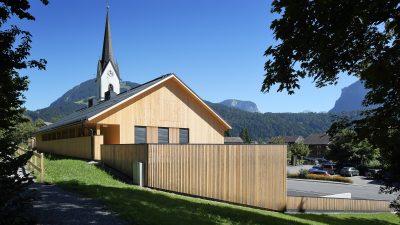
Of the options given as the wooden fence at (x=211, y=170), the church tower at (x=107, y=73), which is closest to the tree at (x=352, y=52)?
the wooden fence at (x=211, y=170)

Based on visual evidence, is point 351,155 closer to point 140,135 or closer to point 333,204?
point 333,204

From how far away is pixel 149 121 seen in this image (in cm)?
2744

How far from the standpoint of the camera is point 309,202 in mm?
20656

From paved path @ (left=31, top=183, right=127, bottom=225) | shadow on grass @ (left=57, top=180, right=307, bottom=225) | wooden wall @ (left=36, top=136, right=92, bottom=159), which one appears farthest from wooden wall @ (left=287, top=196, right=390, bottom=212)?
wooden wall @ (left=36, top=136, right=92, bottom=159)

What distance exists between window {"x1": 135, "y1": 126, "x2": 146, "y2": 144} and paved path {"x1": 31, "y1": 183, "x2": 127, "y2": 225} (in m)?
15.1

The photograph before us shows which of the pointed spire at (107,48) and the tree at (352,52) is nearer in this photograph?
the tree at (352,52)

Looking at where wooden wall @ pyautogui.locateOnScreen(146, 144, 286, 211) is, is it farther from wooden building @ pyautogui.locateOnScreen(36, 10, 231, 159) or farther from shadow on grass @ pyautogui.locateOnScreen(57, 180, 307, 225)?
wooden building @ pyautogui.locateOnScreen(36, 10, 231, 159)

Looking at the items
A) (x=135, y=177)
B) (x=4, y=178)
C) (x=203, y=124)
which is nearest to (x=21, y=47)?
(x=4, y=178)

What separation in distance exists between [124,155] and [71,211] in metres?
10.1

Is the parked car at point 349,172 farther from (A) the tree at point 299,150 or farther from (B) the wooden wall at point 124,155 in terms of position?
(B) the wooden wall at point 124,155

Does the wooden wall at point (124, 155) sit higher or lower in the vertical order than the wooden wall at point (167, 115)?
lower

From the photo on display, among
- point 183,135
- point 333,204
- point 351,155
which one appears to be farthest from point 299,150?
point 333,204

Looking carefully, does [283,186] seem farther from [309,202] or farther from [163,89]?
[163,89]

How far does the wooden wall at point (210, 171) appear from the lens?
1746 centimetres
